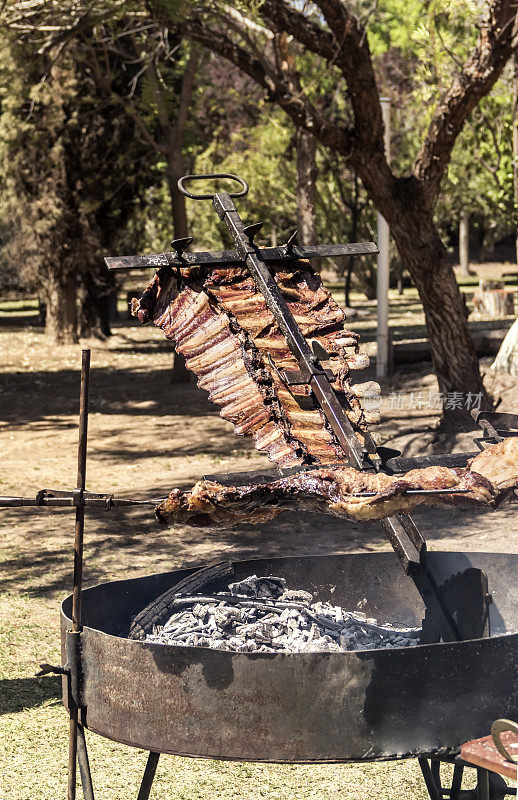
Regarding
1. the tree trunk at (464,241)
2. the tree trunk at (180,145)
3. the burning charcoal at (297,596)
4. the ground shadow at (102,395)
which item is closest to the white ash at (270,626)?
the burning charcoal at (297,596)

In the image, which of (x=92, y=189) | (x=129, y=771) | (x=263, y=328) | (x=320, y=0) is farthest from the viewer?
(x=92, y=189)

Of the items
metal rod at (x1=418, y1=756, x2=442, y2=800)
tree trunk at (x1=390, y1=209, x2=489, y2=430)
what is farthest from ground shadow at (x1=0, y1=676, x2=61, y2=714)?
tree trunk at (x1=390, y1=209, x2=489, y2=430)

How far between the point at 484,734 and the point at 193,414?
10.2 meters

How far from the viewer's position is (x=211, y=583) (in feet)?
13.0

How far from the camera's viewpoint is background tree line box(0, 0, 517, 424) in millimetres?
9664

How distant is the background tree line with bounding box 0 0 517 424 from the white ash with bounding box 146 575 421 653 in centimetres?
634

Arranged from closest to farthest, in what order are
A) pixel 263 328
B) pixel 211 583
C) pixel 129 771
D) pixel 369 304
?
pixel 263 328 < pixel 211 583 < pixel 129 771 < pixel 369 304

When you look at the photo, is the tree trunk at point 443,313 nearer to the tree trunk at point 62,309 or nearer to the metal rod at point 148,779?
the metal rod at point 148,779

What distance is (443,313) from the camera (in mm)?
9883

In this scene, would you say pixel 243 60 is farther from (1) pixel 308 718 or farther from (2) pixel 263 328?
(1) pixel 308 718

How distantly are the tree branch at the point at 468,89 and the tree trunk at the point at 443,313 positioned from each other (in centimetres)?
33

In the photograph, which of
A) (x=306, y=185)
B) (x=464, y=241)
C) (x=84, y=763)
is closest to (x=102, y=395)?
(x=306, y=185)

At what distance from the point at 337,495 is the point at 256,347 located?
3.26 ft

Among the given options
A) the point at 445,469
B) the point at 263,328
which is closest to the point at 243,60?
the point at 263,328
